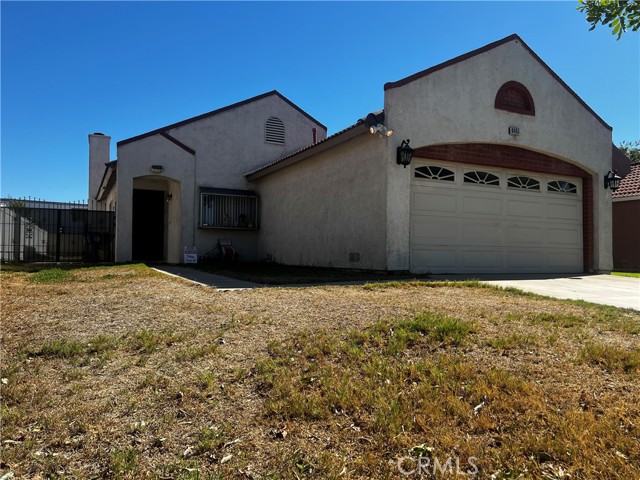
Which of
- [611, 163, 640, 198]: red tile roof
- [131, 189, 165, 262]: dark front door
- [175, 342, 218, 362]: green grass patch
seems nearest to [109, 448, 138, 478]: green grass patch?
[175, 342, 218, 362]: green grass patch

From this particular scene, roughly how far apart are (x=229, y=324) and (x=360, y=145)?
7.05m

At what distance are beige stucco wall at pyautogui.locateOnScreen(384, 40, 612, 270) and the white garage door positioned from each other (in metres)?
0.56

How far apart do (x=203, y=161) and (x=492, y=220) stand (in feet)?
31.7

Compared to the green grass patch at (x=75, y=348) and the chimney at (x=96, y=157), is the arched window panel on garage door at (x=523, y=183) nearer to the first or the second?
the green grass patch at (x=75, y=348)

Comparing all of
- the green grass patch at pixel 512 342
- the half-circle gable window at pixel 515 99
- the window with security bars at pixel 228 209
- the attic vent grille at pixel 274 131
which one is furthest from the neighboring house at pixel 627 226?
the green grass patch at pixel 512 342

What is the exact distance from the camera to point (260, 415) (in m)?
2.87

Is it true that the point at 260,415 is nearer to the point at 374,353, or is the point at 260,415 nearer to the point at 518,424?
the point at 374,353

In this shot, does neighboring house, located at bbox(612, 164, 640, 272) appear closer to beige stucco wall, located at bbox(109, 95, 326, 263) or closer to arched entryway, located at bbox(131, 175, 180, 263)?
beige stucco wall, located at bbox(109, 95, 326, 263)

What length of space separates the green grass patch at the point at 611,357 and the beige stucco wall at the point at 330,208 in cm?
605

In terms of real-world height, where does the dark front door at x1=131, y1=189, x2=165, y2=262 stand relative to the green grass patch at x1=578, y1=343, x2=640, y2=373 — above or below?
above

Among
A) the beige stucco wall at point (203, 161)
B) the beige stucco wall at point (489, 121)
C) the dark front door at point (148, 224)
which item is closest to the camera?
the beige stucco wall at point (489, 121)

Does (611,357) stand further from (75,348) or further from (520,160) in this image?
(520,160)

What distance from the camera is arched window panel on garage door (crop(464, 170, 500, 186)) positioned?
11.1 meters

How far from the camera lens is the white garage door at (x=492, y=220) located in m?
10.4
